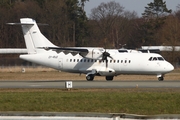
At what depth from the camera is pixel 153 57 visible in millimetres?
39125

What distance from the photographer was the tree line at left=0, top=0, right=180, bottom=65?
326ft

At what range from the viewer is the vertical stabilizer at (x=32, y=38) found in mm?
43344

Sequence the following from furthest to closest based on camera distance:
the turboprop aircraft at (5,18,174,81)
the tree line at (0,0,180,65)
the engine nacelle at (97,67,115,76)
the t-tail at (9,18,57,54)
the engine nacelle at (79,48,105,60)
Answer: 1. the tree line at (0,0,180,65)
2. the t-tail at (9,18,57,54)
3. the engine nacelle at (79,48,105,60)
4. the engine nacelle at (97,67,115,76)
5. the turboprop aircraft at (5,18,174,81)

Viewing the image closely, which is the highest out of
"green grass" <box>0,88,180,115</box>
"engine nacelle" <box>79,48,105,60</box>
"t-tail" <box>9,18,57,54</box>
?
"t-tail" <box>9,18,57,54</box>

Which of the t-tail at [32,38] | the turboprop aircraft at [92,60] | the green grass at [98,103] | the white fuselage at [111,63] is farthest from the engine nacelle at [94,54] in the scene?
the green grass at [98,103]

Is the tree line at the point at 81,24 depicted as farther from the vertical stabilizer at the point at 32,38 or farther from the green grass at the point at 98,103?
the green grass at the point at 98,103

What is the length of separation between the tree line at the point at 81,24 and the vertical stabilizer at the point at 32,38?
48562 millimetres

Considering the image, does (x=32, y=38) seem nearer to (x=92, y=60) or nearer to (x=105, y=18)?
(x=92, y=60)

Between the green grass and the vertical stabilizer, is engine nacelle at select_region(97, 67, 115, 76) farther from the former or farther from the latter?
the green grass

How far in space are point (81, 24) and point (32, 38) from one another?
6209cm

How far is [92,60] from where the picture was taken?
41156mm

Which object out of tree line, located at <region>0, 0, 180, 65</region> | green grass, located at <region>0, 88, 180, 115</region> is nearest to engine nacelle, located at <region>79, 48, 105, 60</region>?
green grass, located at <region>0, 88, 180, 115</region>

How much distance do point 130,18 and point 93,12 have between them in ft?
35.1

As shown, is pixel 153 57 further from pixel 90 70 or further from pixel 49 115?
pixel 49 115
